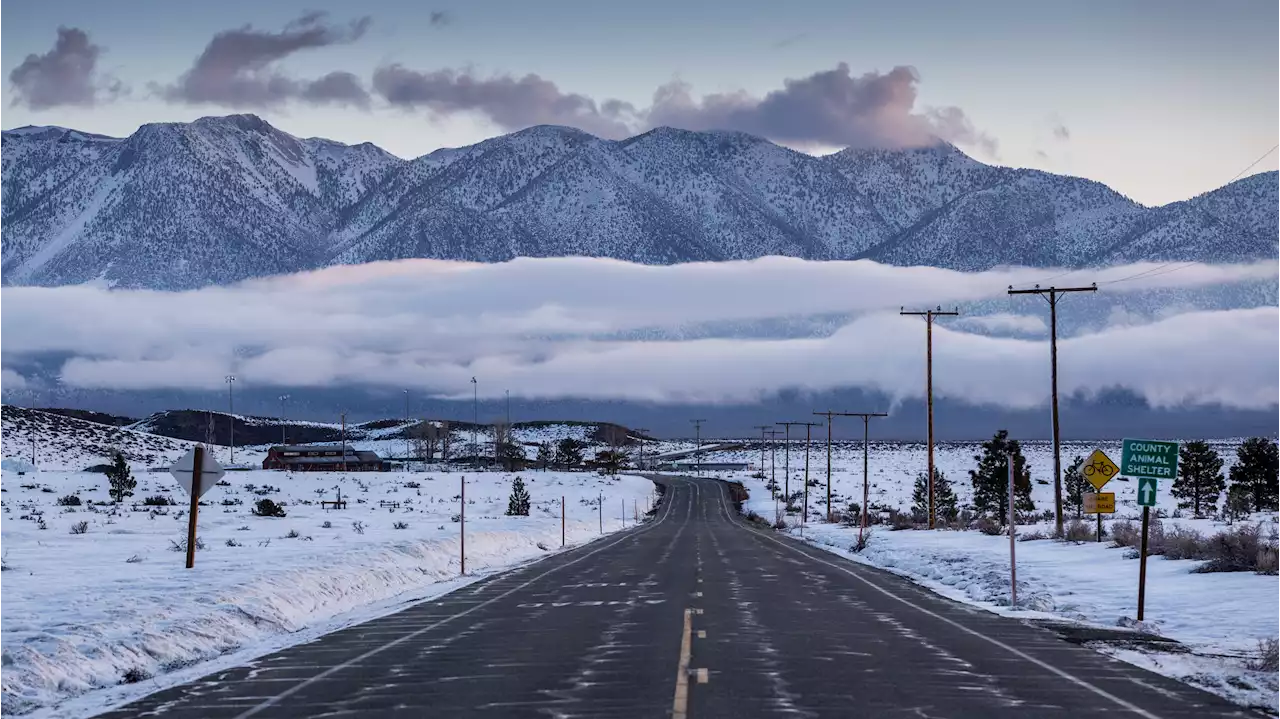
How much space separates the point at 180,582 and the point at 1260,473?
90215mm

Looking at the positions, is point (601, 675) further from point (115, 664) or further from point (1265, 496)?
point (1265, 496)

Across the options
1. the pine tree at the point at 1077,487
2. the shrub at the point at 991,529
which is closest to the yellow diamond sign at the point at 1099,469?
the shrub at the point at 991,529

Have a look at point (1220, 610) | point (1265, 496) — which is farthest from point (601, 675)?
point (1265, 496)

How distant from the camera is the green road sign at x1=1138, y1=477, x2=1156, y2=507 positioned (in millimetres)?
21719

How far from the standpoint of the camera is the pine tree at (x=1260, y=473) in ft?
306

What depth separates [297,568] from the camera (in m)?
30.6

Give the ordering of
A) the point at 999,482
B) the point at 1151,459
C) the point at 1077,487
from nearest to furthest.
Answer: the point at 1151,459
the point at 999,482
the point at 1077,487

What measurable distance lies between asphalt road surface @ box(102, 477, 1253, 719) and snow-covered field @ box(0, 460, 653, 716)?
1.70 m

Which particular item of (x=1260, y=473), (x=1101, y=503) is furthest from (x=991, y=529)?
(x=1260, y=473)

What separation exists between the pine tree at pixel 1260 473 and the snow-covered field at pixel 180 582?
53947 mm

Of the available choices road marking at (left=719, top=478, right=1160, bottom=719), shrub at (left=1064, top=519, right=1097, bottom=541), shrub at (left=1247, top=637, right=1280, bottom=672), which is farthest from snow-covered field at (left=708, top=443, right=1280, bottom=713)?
road marking at (left=719, top=478, right=1160, bottom=719)

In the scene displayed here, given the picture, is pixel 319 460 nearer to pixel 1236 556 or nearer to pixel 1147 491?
pixel 1236 556

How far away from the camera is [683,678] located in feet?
48.8

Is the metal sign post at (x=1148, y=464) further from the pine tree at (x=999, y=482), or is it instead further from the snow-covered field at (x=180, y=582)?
the pine tree at (x=999, y=482)
